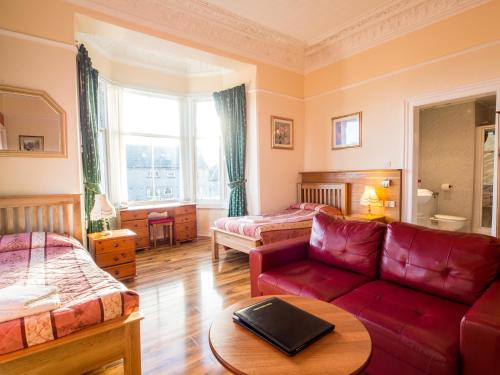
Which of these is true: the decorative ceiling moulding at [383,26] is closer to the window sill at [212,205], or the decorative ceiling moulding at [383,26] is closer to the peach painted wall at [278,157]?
the peach painted wall at [278,157]

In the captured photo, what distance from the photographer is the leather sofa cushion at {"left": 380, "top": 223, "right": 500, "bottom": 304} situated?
5.17ft

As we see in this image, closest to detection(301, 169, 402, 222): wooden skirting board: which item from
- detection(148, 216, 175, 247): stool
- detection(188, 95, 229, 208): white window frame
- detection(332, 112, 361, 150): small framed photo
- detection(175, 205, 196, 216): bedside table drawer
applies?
detection(332, 112, 361, 150): small framed photo

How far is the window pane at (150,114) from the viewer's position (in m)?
4.74

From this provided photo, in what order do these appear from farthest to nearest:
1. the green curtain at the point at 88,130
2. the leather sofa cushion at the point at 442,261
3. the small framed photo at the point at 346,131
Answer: the small framed photo at the point at 346,131 → the green curtain at the point at 88,130 → the leather sofa cushion at the point at 442,261

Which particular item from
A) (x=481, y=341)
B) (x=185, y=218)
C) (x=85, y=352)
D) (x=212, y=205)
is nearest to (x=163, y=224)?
(x=185, y=218)

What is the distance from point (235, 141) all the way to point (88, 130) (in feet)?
7.31

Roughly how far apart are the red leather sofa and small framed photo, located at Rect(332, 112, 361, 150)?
7.43 feet

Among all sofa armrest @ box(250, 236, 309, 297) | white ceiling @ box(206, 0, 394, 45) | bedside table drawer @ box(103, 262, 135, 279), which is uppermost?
white ceiling @ box(206, 0, 394, 45)

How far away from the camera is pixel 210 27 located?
3768 mm

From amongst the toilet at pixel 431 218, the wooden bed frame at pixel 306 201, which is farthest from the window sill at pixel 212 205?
the toilet at pixel 431 218

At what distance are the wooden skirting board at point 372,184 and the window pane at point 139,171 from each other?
3053 mm

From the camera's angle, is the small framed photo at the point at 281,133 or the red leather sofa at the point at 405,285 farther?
the small framed photo at the point at 281,133

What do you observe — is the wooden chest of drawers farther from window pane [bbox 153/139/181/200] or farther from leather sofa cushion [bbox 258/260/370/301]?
leather sofa cushion [bbox 258/260/370/301]

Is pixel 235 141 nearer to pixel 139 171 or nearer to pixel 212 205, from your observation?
pixel 212 205
